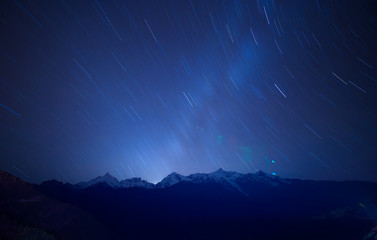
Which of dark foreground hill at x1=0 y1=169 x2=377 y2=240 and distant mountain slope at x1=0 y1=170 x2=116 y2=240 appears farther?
dark foreground hill at x1=0 y1=169 x2=377 y2=240

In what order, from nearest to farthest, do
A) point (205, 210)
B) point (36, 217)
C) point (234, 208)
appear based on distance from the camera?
point (36, 217)
point (205, 210)
point (234, 208)

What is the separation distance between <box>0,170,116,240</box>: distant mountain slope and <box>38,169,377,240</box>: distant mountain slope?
19.7 m

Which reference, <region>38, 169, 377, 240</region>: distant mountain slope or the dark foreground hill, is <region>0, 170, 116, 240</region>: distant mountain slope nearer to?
the dark foreground hill

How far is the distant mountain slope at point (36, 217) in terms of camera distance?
3149 centimetres

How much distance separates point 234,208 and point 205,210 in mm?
22246

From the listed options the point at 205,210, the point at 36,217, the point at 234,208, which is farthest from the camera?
the point at 234,208

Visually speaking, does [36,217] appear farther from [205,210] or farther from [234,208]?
[234,208]

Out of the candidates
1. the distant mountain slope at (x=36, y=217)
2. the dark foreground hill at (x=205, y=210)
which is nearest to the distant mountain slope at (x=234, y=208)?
the dark foreground hill at (x=205, y=210)

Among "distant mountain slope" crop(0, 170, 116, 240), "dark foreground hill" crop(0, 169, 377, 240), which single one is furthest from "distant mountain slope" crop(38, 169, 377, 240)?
"distant mountain slope" crop(0, 170, 116, 240)

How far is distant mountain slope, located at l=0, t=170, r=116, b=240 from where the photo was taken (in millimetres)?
31492

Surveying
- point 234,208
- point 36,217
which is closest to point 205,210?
point 234,208

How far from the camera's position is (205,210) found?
11256 cm

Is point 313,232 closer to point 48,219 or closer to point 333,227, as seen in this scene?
point 333,227

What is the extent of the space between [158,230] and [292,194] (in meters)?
134
